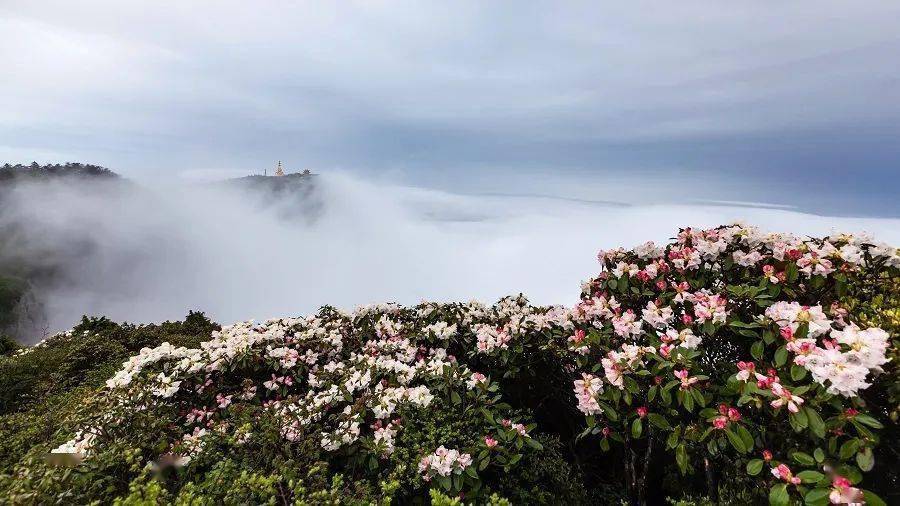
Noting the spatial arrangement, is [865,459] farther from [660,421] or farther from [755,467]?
[660,421]

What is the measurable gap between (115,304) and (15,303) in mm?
36043

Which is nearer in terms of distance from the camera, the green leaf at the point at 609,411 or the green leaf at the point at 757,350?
the green leaf at the point at 757,350

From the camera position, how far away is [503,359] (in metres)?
5.47

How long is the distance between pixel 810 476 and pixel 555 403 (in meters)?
3.68

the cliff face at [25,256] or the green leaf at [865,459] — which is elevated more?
the green leaf at [865,459]

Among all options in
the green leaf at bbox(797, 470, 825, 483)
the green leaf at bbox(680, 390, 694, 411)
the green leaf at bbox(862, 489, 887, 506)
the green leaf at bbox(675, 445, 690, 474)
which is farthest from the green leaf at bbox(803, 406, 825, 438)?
the green leaf at bbox(675, 445, 690, 474)

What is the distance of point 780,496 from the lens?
10.3ft

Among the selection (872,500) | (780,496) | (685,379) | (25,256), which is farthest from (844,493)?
(25,256)

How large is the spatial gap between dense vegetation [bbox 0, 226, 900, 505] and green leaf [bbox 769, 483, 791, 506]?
0.02 meters

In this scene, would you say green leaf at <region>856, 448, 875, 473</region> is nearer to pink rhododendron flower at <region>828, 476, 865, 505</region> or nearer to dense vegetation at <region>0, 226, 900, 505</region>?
dense vegetation at <region>0, 226, 900, 505</region>

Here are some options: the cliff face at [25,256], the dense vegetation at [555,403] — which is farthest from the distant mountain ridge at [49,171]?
the dense vegetation at [555,403]

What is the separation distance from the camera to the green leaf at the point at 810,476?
2992 mm

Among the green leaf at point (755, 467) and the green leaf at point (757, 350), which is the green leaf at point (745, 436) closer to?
the green leaf at point (755, 467)

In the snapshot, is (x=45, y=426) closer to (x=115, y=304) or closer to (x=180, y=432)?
(x=180, y=432)
